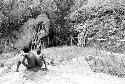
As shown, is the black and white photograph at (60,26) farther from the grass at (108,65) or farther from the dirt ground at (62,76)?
the dirt ground at (62,76)

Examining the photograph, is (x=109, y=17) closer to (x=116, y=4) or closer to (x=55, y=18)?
(x=116, y=4)

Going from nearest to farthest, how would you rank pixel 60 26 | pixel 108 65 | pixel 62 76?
pixel 62 76 < pixel 108 65 < pixel 60 26

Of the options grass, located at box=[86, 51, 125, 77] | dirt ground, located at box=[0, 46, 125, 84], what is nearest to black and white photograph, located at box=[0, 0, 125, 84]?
grass, located at box=[86, 51, 125, 77]

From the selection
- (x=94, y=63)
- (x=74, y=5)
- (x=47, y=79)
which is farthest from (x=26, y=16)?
(x=47, y=79)

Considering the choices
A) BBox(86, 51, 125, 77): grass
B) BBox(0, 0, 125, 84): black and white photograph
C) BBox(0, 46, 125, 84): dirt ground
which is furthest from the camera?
BBox(0, 0, 125, 84): black and white photograph

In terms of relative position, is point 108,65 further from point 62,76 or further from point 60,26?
point 60,26

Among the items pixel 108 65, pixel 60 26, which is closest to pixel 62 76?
pixel 108 65

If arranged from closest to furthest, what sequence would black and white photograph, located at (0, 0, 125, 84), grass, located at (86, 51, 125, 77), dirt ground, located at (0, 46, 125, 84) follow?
dirt ground, located at (0, 46, 125, 84), grass, located at (86, 51, 125, 77), black and white photograph, located at (0, 0, 125, 84)

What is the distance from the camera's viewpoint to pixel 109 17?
2161 cm

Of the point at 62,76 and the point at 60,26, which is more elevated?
the point at 60,26

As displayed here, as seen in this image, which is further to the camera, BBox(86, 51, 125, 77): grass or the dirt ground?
BBox(86, 51, 125, 77): grass

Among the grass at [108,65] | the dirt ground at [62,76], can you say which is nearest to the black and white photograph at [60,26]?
the grass at [108,65]

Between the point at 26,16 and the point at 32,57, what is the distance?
1244cm

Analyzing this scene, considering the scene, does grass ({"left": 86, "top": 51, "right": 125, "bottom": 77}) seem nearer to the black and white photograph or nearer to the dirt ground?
the dirt ground
